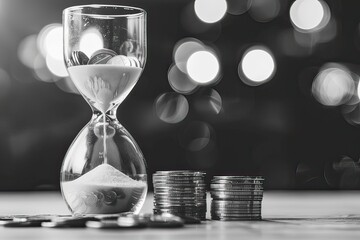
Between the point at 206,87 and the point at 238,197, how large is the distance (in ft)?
7.19

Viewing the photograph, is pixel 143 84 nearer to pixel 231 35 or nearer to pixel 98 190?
pixel 231 35

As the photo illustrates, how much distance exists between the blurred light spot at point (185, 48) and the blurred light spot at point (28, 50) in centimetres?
69

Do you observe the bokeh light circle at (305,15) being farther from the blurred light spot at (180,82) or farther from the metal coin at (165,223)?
the metal coin at (165,223)

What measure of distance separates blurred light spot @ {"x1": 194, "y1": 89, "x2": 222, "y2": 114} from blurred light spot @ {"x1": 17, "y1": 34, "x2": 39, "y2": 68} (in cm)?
83

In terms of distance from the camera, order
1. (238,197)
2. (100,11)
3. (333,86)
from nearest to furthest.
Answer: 1. (238,197)
2. (100,11)
3. (333,86)

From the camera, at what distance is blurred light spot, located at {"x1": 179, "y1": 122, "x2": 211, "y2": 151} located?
340 cm

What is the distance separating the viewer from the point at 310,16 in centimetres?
341

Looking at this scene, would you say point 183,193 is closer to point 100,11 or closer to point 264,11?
point 100,11

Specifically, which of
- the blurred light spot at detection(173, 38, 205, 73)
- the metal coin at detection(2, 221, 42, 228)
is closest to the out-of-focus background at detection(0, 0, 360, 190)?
the blurred light spot at detection(173, 38, 205, 73)

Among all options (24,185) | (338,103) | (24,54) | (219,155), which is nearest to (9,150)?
(24,185)

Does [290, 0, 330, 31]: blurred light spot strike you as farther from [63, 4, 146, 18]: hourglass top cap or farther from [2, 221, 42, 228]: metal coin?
[2, 221, 42, 228]: metal coin

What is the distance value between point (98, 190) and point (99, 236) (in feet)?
0.97

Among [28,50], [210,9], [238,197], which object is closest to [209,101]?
[210,9]

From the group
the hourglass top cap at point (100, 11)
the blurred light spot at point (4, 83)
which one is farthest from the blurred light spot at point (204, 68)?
the hourglass top cap at point (100, 11)
